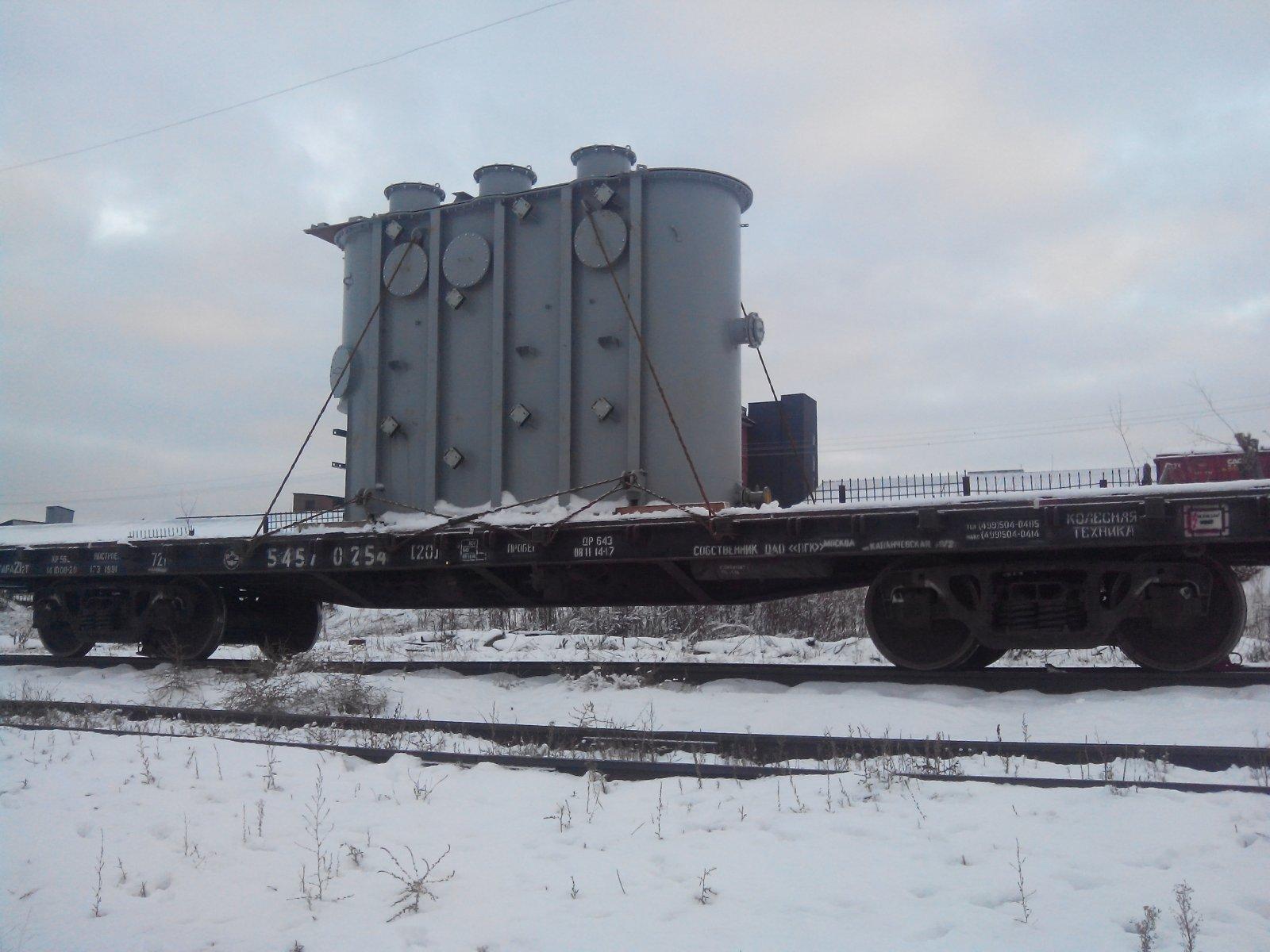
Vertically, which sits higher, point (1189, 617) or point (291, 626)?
point (1189, 617)

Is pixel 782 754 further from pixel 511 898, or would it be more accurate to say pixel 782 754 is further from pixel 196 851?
pixel 196 851

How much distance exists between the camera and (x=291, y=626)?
13188 mm

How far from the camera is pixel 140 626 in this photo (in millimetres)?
12000

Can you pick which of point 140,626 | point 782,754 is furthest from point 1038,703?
point 140,626

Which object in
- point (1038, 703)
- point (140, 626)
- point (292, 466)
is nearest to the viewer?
point (1038, 703)

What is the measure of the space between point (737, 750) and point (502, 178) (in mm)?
7612

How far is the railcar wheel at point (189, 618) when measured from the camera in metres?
11.8

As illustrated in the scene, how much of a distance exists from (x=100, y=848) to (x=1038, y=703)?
20.2 feet

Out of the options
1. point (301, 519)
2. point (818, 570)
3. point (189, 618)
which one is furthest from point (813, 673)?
point (189, 618)

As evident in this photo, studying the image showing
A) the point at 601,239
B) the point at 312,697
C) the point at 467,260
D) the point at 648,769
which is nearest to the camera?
the point at 648,769

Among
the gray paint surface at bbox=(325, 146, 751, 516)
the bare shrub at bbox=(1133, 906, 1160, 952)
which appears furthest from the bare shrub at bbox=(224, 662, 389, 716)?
the bare shrub at bbox=(1133, 906, 1160, 952)

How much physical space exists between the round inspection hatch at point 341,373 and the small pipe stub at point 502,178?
2.47 meters

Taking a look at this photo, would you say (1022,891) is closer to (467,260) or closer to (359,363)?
(467,260)

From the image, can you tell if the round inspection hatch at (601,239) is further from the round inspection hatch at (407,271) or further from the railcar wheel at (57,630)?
the railcar wheel at (57,630)
